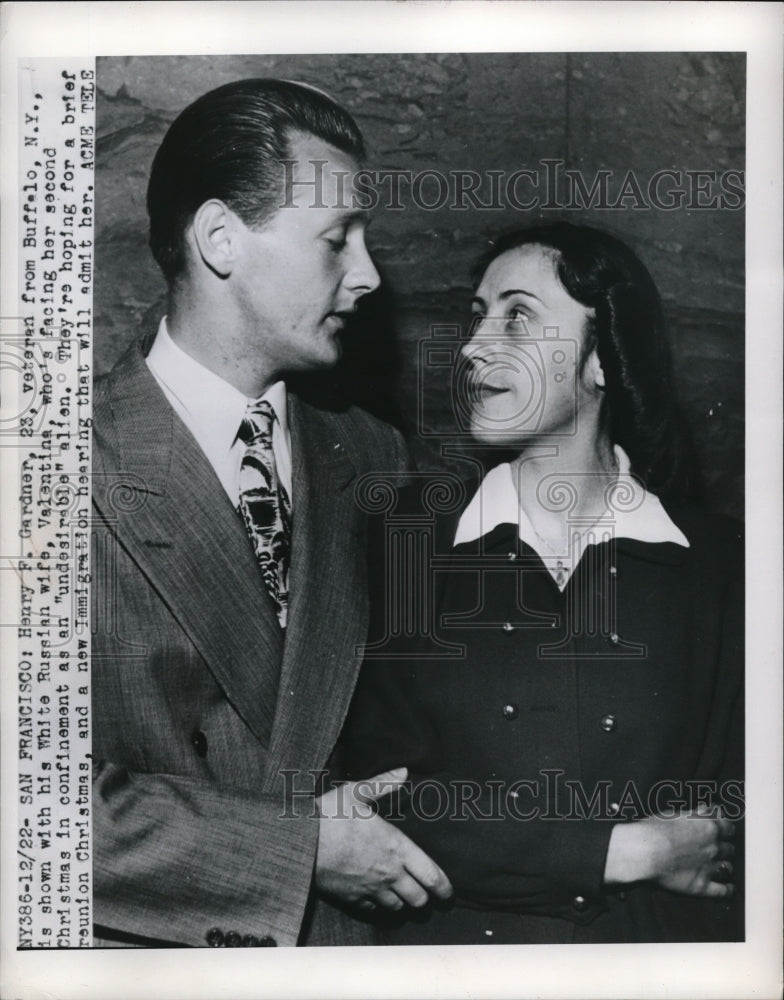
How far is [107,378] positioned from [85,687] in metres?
0.51

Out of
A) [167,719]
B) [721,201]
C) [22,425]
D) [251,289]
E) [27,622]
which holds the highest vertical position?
[721,201]

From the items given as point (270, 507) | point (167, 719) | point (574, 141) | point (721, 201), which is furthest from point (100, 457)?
point (721, 201)

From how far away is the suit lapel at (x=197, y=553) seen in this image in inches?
65.2

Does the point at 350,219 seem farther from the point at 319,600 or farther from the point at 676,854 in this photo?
the point at 676,854

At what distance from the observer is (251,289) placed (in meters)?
1.69

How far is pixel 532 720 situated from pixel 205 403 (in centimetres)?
74

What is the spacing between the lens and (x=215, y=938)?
1.71 metres

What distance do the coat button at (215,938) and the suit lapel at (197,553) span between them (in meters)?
0.33

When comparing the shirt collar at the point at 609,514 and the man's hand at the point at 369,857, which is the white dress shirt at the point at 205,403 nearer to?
the shirt collar at the point at 609,514

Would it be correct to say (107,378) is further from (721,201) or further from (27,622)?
(721,201)

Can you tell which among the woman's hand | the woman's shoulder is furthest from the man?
the woman's shoulder

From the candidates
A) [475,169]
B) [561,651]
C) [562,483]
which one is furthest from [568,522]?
[475,169]

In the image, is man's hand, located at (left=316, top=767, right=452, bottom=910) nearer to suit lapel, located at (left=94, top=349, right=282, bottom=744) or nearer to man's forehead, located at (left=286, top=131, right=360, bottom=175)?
suit lapel, located at (left=94, top=349, right=282, bottom=744)

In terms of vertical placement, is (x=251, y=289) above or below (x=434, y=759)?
above
